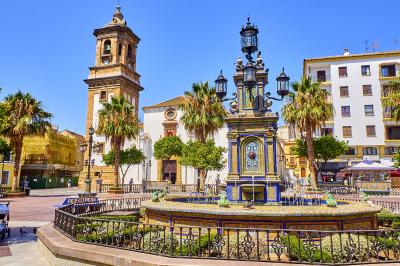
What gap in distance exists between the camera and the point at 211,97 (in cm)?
3006

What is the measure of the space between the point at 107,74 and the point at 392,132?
42.0m

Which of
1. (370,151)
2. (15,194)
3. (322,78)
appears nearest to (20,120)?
(15,194)

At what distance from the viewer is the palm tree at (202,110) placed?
96.3 ft

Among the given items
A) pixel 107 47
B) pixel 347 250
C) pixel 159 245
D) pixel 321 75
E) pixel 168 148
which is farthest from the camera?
pixel 107 47

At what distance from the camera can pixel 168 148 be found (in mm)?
41125

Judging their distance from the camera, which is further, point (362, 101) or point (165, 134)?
point (165, 134)

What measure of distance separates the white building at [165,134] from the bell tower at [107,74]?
524cm

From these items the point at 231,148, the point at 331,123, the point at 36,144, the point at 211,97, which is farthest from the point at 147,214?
the point at 36,144

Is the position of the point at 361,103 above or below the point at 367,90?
below

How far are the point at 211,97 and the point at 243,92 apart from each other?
17.3 m

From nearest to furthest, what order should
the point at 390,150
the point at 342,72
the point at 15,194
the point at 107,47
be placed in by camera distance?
the point at 15,194
the point at 390,150
the point at 342,72
the point at 107,47

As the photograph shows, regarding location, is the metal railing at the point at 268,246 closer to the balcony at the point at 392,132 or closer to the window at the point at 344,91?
the balcony at the point at 392,132

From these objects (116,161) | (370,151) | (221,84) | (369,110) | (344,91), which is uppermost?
(344,91)

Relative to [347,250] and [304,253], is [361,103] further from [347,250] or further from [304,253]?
[304,253]
